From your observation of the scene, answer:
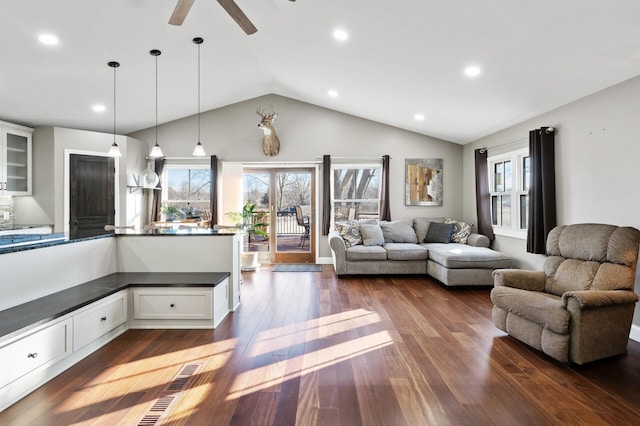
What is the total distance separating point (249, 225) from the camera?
22.0ft

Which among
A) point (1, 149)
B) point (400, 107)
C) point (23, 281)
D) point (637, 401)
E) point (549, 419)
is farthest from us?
point (400, 107)

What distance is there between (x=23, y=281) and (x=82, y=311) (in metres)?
0.46

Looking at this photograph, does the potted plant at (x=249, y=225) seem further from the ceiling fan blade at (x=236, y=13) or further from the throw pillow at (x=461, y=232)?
the ceiling fan blade at (x=236, y=13)

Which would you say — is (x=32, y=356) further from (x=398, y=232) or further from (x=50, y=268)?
(x=398, y=232)

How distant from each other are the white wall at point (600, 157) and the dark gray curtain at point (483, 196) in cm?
114

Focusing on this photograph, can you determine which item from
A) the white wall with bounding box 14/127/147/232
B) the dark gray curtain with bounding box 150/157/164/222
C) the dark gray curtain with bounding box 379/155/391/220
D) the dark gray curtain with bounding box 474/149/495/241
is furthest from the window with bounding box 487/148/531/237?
the white wall with bounding box 14/127/147/232

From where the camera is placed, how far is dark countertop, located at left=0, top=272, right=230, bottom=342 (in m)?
2.10

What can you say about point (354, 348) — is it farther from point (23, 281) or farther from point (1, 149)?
point (1, 149)

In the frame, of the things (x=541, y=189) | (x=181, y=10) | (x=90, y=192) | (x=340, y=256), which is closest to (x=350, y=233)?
(x=340, y=256)

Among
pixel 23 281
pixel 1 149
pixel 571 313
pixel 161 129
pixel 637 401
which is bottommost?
pixel 637 401

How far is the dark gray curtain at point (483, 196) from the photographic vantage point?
5.57 metres

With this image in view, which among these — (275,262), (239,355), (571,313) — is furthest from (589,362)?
(275,262)

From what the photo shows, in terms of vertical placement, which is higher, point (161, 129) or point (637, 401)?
point (161, 129)

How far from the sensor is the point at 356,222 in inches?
240
